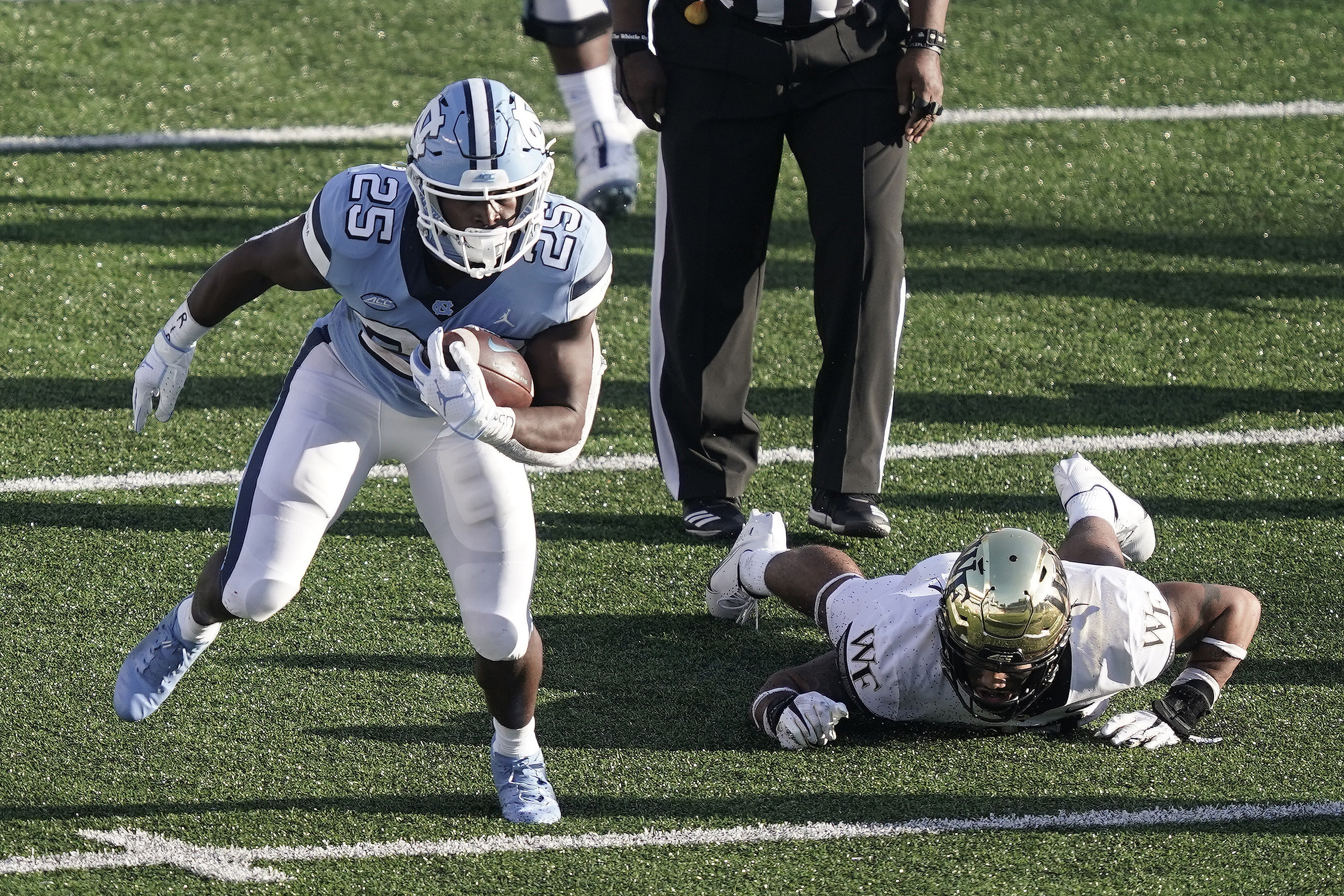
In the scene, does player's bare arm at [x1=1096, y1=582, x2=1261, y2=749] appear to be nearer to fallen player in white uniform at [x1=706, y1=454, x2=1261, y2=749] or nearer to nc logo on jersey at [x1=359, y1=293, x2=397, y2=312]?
fallen player in white uniform at [x1=706, y1=454, x2=1261, y2=749]

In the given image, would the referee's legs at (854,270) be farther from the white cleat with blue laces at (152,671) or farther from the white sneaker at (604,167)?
the white sneaker at (604,167)

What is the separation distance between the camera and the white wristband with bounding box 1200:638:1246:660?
12.7 feet

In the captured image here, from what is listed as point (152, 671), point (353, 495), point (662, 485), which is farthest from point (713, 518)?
point (152, 671)

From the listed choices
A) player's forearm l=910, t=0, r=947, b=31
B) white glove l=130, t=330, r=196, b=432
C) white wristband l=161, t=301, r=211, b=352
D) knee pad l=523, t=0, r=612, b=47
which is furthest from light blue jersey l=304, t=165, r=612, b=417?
knee pad l=523, t=0, r=612, b=47

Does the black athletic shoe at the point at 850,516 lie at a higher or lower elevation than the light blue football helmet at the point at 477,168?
lower

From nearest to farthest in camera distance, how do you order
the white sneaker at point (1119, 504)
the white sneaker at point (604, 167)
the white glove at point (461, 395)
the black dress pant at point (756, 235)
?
the white glove at point (461, 395)
the white sneaker at point (1119, 504)
the black dress pant at point (756, 235)
the white sneaker at point (604, 167)

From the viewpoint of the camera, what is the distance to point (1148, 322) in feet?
19.4

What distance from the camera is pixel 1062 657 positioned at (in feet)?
11.9

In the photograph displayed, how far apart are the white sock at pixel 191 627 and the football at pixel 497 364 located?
922mm

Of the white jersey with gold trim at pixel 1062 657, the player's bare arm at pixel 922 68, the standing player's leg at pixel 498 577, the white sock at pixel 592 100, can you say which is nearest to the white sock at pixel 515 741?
the standing player's leg at pixel 498 577

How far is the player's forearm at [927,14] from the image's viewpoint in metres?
4.45

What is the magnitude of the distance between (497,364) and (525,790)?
37.4 inches

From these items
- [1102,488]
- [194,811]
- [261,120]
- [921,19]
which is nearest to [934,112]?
[921,19]

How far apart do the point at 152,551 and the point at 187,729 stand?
89 centimetres
